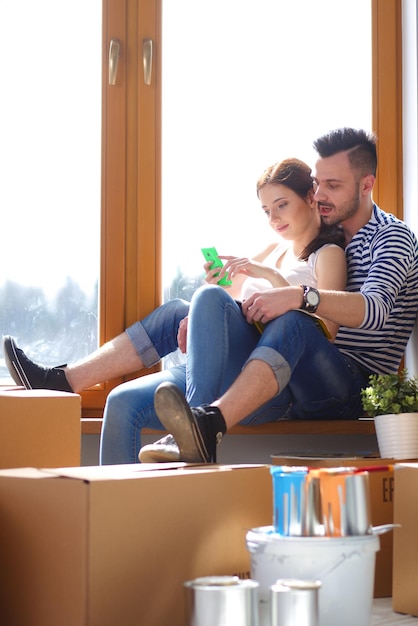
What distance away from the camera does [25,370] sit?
2096mm

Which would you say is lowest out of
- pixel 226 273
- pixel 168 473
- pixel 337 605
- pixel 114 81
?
pixel 337 605

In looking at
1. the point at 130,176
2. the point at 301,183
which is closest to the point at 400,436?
the point at 301,183

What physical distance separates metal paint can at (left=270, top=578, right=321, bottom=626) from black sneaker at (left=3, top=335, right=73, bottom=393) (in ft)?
4.21

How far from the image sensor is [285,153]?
2.49 m

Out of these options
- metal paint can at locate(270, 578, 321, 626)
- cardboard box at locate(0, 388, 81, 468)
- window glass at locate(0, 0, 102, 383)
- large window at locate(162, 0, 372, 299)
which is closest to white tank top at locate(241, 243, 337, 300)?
large window at locate(162, 0, 372, 299)

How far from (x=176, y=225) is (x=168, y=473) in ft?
4.55

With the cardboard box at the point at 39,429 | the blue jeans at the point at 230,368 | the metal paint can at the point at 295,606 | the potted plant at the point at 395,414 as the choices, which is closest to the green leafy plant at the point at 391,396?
the potted plant at the point at 395,414

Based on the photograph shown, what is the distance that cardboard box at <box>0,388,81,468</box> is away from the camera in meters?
1.35

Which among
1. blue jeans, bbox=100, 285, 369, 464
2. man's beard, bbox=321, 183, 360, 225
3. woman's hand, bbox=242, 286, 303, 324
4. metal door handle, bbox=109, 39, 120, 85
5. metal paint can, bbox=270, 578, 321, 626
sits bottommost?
metal paint can, bbox=270, 578, 321, 626

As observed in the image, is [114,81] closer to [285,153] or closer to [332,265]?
Result: [285,153]

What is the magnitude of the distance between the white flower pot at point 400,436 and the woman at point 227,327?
357mm

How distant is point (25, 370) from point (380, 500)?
3.16ft

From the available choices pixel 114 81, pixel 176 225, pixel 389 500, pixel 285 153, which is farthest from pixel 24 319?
pixel 389 500

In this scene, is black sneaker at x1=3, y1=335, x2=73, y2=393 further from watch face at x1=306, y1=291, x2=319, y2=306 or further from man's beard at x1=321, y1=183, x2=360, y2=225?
man's beard at x1=321, y1=183, x2=360, y2=225
